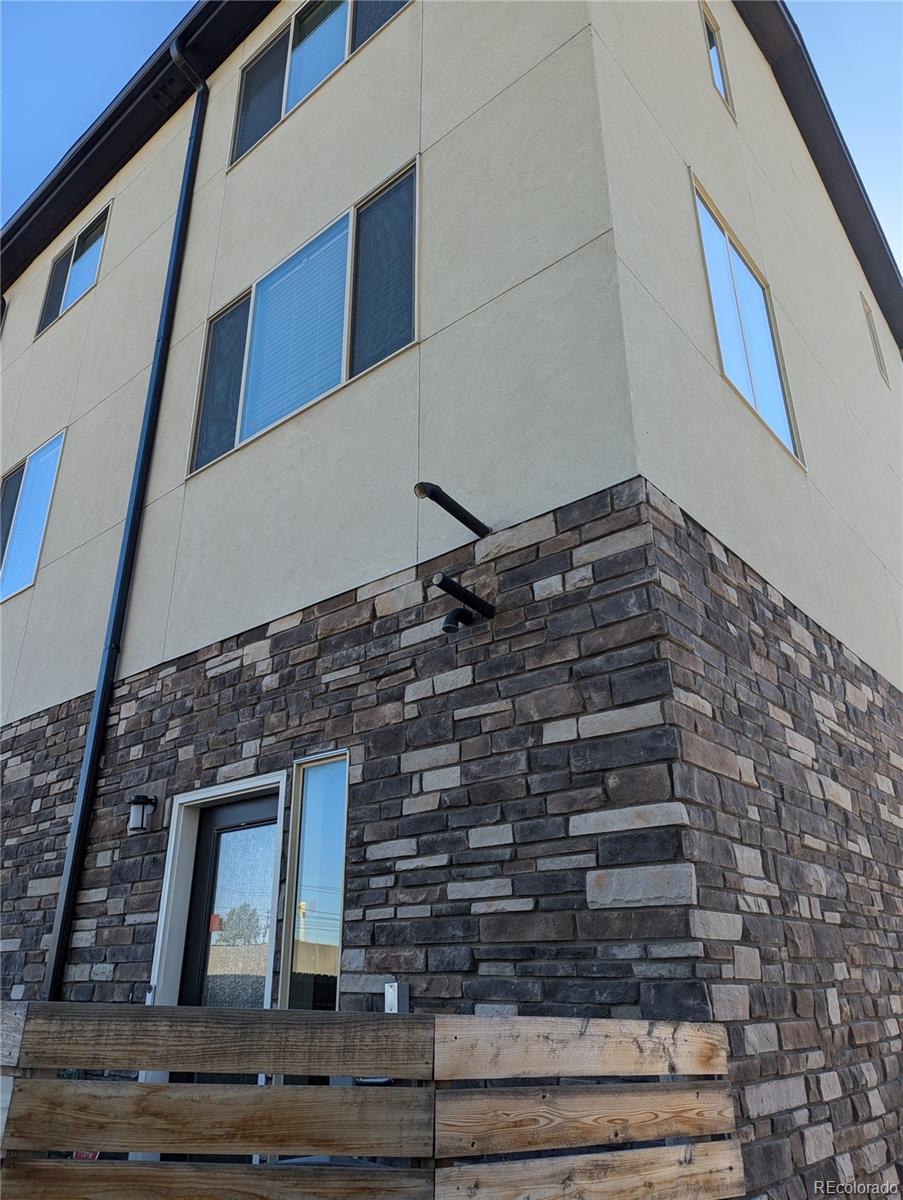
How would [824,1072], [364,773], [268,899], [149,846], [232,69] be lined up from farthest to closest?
[232,69], [149,846], [268,899], [364,773], [824,1072]

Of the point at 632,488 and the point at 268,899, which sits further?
the point at 268,899

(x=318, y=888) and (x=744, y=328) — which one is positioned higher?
(x=744, y=328)

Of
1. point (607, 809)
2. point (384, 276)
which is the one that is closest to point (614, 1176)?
point (607, 809)

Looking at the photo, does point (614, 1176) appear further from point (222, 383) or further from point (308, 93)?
point (308, 93)

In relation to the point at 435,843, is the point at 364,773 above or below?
above

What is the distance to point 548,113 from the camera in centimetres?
453

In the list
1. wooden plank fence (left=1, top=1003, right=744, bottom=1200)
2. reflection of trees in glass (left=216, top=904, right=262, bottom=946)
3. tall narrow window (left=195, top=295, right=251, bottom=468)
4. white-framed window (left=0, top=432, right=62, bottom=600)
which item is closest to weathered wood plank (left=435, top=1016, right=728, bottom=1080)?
wooden plank fence (left=1, top=1003, right=744, bottom=1200)

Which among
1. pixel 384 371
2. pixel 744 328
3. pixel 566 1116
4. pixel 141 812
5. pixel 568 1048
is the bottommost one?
pixel 566 1116

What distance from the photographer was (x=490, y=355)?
430 cm

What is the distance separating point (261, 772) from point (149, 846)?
1034mm

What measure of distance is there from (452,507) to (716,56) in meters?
5.40

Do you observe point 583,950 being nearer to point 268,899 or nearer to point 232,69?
point 268,899

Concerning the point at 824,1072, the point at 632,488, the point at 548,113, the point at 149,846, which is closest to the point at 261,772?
the point at 149,846

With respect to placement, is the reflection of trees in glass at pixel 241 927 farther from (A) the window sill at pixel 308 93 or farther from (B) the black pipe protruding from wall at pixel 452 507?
(A) the window sill at pixel 308 93
